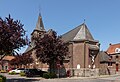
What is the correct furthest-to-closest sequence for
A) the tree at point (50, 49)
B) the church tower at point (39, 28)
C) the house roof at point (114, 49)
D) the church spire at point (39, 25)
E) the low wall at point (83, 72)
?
the church spire at point (39, 25)
the church tower at point (39, 28)
the house roof at point (114, 49)
the low wall at point (83, 72)
the tree at point (50, 49)

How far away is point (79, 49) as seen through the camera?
1695 inches

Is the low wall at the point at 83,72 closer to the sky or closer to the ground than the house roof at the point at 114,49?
closer to the ground

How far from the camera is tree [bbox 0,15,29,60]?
23.5 meters

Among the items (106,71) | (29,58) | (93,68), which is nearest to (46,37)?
(93,68)

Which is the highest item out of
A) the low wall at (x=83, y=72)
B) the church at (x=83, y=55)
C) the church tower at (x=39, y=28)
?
the church tower at (x=39, y=28)

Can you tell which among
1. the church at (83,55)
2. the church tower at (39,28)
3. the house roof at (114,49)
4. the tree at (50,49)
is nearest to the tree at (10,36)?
the tree at (50,49)

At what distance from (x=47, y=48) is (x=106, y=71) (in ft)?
64.2

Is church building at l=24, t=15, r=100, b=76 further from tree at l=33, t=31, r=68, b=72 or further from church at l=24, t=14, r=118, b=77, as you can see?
tree at l=33, t=31, r=68, b=72

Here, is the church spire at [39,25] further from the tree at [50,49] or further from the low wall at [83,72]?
the tree at [50,49]

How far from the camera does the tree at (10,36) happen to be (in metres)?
23.5

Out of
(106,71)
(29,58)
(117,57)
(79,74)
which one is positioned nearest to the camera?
(79,74)

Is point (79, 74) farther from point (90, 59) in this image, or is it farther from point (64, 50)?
point (64, 50)

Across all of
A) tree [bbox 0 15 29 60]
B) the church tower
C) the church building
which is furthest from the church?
the church tower

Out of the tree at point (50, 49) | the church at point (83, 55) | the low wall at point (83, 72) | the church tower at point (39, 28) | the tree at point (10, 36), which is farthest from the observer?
the church tower at point (39, 28)
